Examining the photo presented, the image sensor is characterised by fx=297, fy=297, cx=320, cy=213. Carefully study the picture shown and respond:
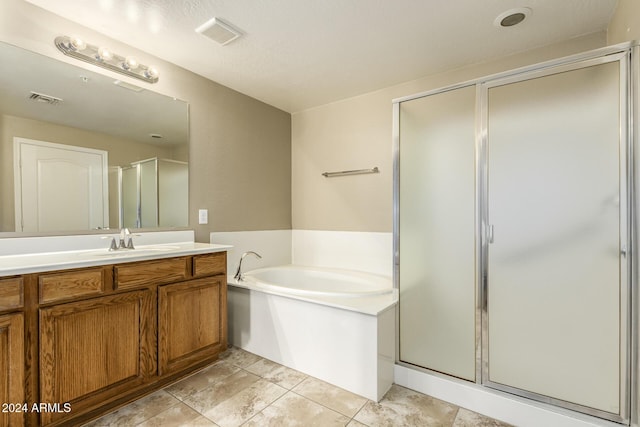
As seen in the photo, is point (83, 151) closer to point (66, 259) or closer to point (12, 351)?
point (66, 259)

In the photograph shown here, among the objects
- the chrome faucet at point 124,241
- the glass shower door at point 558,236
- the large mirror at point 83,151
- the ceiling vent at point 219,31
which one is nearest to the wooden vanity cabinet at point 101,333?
the chrome faucet at point 124,241

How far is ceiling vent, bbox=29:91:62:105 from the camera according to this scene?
1738 millimetres

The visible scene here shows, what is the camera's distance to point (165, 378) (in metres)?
1.90

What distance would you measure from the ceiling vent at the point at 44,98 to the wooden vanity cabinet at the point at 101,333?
1.09m

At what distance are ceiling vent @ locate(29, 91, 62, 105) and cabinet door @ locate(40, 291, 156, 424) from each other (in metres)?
1.23

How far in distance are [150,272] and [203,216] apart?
2.82 feet

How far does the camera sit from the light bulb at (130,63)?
80.9 inches

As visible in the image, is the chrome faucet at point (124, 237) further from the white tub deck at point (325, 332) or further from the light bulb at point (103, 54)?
the light bulb at point (103, 54)

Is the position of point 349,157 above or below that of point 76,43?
below

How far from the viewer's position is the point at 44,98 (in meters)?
1.78

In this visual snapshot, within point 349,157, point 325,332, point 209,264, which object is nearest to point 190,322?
point 209,264

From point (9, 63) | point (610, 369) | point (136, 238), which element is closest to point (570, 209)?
point (610, 369)

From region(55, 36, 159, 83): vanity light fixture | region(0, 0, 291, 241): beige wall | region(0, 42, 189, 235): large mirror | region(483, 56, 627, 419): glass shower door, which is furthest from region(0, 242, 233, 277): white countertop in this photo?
region(483, 56, 627, 419): glass shower door

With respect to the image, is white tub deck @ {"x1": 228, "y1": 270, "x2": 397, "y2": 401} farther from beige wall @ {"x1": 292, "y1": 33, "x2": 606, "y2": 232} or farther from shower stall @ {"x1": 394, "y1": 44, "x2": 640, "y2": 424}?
beige wall @ {"x1": 292, "y1": 33, "x2": 606, "y2": 232}
